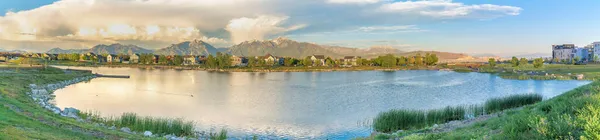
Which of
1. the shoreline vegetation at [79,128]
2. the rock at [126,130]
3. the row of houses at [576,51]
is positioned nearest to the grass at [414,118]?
the shoreline vegetation at [79,128]

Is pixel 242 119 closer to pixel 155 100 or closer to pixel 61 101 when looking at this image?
pixel 155 100

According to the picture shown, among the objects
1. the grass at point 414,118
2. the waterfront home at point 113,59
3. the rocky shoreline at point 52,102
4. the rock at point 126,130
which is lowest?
the grass at point 414,118

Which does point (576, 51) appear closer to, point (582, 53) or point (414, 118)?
point (582, 53)

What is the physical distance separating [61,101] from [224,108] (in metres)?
15.5

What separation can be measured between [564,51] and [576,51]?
10506mm

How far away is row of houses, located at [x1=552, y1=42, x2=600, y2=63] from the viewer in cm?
14212

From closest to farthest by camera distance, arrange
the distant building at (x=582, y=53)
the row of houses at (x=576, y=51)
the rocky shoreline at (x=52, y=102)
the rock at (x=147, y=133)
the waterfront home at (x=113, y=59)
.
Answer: the rock at (x=147, y=133)
the rocky shoreline at (x=52, y=102)
the row of houses at (x=576, y=51)
the distant building at (x=582, y=53)
the waterfront home at (x=113, y=59)

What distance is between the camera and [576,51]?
158125 millimetres

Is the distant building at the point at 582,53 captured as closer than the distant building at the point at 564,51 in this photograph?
Yes

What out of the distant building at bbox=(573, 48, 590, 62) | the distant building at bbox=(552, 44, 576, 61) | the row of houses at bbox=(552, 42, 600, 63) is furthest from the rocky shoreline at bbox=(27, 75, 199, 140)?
the distant building at bbox=(552, 44, 576, 61)

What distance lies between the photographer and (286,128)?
21703 mm

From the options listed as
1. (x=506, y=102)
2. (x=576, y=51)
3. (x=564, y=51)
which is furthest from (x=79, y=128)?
(x=564, y=51)

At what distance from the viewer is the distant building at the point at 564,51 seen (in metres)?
162

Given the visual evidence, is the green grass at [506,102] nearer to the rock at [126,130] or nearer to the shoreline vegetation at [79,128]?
the shoreline vegetation at [79,128]
